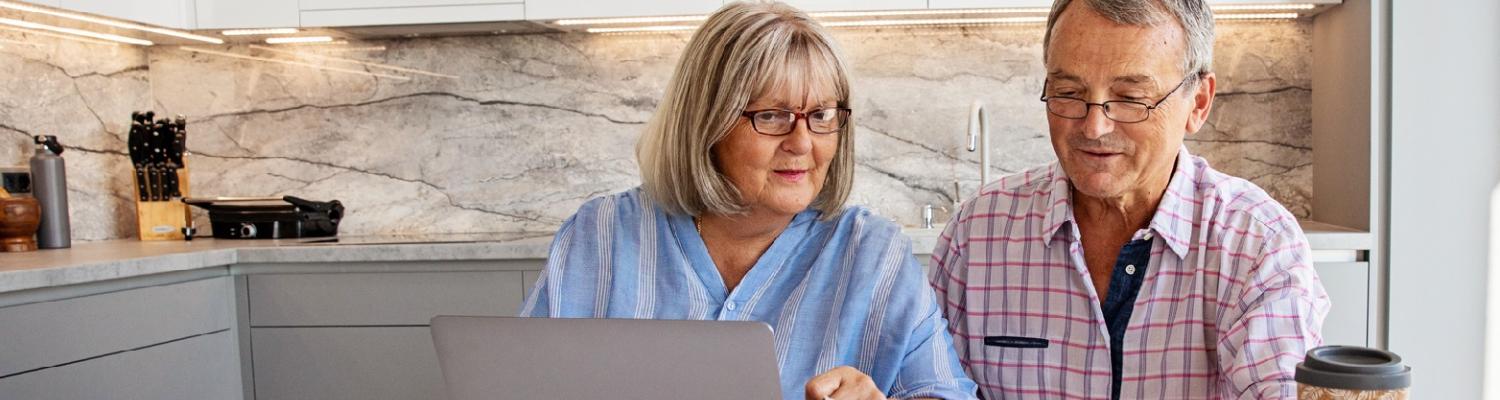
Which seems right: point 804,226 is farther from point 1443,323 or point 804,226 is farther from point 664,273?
point 1443,323

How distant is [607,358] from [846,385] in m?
0.27

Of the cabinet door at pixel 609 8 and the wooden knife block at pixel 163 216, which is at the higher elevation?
the cabinet door at pixel 609 8

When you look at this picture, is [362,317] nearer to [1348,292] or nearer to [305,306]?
[305,306]

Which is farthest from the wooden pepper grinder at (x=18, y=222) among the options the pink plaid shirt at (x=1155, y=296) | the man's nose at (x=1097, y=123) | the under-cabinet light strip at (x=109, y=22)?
the man's nose at (x=1097, y=123)

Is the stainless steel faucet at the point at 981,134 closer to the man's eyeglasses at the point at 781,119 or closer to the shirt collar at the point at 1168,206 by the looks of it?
the shirt collar at the point at 1168,206

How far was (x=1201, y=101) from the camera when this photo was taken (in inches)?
49.8

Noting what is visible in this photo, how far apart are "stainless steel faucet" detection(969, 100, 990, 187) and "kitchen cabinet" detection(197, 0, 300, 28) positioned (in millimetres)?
1800

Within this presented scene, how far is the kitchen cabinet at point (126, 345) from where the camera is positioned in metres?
2.19

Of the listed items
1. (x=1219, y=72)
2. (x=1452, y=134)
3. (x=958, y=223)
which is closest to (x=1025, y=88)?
(x=1219, y=72)

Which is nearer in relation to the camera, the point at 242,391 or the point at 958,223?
the point at 958,223

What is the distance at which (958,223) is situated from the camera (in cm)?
146

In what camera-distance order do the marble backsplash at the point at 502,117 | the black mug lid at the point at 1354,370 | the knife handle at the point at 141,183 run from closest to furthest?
the black mug lid at the point at 1354,370
the marble backsplash at the point at 502,117
the knife handle at the point at 141,183

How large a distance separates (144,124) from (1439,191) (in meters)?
3.30

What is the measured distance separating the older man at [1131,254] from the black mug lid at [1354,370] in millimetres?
420
